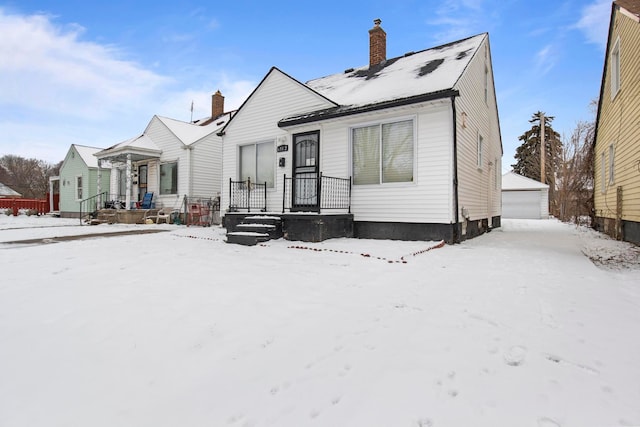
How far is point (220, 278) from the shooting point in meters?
4.18

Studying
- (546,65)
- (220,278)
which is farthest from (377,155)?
(546,65)

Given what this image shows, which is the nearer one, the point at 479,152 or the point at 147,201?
the point at 479,152

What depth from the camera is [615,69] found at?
31.2 ft

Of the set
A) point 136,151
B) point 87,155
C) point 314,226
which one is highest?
point 87,155

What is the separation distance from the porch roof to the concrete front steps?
9.44 m

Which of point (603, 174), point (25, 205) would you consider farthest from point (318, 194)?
point (25, 205)

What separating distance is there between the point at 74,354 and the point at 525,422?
2770mm

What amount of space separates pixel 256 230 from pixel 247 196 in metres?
2.78

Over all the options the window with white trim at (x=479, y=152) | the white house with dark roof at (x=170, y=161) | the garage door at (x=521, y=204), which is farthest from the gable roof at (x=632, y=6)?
the garage door at (x=521, y=204)

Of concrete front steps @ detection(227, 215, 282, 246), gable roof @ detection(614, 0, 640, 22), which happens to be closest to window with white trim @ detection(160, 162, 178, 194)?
concrete front steps @ detection(227, 215, 282, 246)

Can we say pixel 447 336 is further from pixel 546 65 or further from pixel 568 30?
pixel 546 65

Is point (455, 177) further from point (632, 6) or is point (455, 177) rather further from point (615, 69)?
point (615, 69)

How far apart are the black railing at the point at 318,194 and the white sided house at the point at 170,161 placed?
24.7 ft

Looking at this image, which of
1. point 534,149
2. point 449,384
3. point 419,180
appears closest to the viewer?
point 449,384
